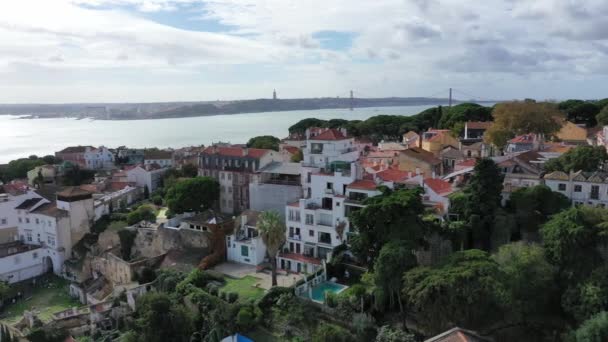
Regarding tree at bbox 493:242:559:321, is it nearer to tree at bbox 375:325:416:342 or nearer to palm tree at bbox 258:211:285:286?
tree at bbox 375:325:416:342

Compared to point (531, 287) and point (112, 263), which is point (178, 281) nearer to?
point (112, 263)

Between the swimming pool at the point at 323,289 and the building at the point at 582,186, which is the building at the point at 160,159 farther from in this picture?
the building at the point at 582,186

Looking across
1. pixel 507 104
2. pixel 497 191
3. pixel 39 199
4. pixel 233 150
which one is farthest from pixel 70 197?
pixel 507 104

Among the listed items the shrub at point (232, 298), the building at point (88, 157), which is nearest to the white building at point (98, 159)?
the building at point (88, 157)

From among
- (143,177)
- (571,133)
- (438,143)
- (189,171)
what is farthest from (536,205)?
(143,177)

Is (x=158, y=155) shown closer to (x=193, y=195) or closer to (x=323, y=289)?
(x=193, y=195)

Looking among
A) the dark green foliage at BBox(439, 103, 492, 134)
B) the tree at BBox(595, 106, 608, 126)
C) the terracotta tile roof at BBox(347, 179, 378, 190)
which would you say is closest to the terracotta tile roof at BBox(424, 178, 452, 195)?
the terracotta tile roof at BBox(347, 179, 378, 190)
